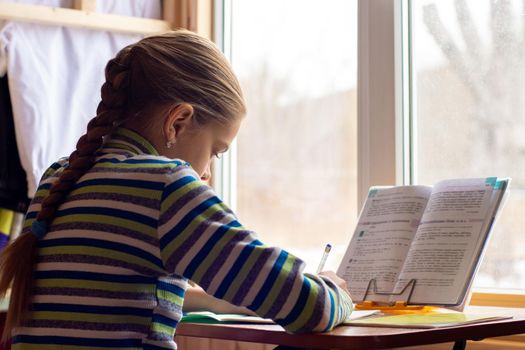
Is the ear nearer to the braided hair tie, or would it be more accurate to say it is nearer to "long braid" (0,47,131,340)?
"long braid" (0,47,131,340)

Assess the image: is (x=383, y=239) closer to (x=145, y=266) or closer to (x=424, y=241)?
(x=424, y=241)

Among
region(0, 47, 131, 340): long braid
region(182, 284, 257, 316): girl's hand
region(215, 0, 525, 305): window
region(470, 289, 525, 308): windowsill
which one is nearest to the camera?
region(0, 47, 131, 340): long braid

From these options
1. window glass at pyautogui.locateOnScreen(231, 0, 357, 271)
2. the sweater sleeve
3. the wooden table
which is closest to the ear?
the sweater sleeve

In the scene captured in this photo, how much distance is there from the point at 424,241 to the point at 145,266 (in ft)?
2.12

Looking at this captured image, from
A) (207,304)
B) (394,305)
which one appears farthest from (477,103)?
(207,304)

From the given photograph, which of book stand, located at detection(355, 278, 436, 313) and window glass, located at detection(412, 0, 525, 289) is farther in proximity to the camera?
window glass, located at detection(412, 0, 525, 289)

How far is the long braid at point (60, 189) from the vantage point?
119 centimetres

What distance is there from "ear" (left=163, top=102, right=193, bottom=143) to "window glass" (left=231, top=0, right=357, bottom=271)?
1117mm

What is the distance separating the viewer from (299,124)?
2529mm

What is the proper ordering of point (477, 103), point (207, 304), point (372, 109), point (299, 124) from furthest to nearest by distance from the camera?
1. point (299, 124)
2. point (372, 109)
3. point (477, 103)
4. point (207, 304)

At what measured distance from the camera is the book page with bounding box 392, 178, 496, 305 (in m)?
1.51

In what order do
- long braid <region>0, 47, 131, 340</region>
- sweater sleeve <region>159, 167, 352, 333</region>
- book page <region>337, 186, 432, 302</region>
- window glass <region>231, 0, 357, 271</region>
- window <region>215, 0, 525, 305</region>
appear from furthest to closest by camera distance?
window glass <region>231, 0, 357, 271</region> → window <region>215, 0, 525, 305</region> → book page <region>337, 186, 432, 302</region> → long braid <region>0, 47, 131, 340</region> → sweater sleeve <region>159, 167, 352, 333</region>

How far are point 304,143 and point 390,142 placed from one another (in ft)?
1.25

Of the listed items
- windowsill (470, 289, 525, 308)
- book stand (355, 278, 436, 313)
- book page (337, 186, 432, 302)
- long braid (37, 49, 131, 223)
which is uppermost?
long braid (37, 49, 131, 223)
